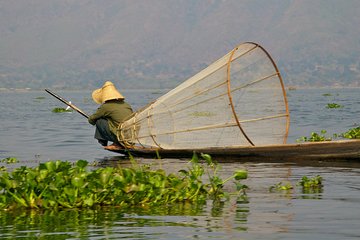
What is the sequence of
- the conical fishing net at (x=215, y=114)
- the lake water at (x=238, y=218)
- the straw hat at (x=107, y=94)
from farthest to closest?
1. the straw hat at (x=107, y=94)
2. the conical fishing net at (x=215, y=114)
3. the lake water at (x=238, y=218)

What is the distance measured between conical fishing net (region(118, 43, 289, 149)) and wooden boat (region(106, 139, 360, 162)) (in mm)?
448

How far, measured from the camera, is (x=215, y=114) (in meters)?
18.5

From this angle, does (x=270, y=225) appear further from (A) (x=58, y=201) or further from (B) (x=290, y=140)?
(B) (x=290, y=140)

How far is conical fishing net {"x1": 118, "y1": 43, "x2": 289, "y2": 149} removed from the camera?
18391 mm

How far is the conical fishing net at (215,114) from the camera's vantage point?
18391 mm

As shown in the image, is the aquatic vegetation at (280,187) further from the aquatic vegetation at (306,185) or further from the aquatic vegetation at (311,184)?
the aquatic vegetation at (311,184)

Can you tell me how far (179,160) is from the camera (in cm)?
1819

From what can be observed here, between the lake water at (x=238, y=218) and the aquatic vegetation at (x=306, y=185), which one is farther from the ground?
the aquatic vegetation at (x=306, y=185)

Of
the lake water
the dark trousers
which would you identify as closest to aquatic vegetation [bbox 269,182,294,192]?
the lake water

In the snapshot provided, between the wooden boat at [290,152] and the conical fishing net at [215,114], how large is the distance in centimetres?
45

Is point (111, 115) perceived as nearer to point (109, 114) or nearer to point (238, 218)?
point (109, 114)

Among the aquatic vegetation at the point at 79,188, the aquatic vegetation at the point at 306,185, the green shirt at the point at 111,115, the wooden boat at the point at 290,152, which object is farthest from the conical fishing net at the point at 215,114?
the aquatic vegetation at the point at 79,188

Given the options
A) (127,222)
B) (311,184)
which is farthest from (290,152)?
(127,222)

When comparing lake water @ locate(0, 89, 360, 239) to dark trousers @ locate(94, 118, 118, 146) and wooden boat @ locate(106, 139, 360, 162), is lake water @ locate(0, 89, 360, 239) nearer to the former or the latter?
wooden boat @ locate(106, 139, 360, 162)
